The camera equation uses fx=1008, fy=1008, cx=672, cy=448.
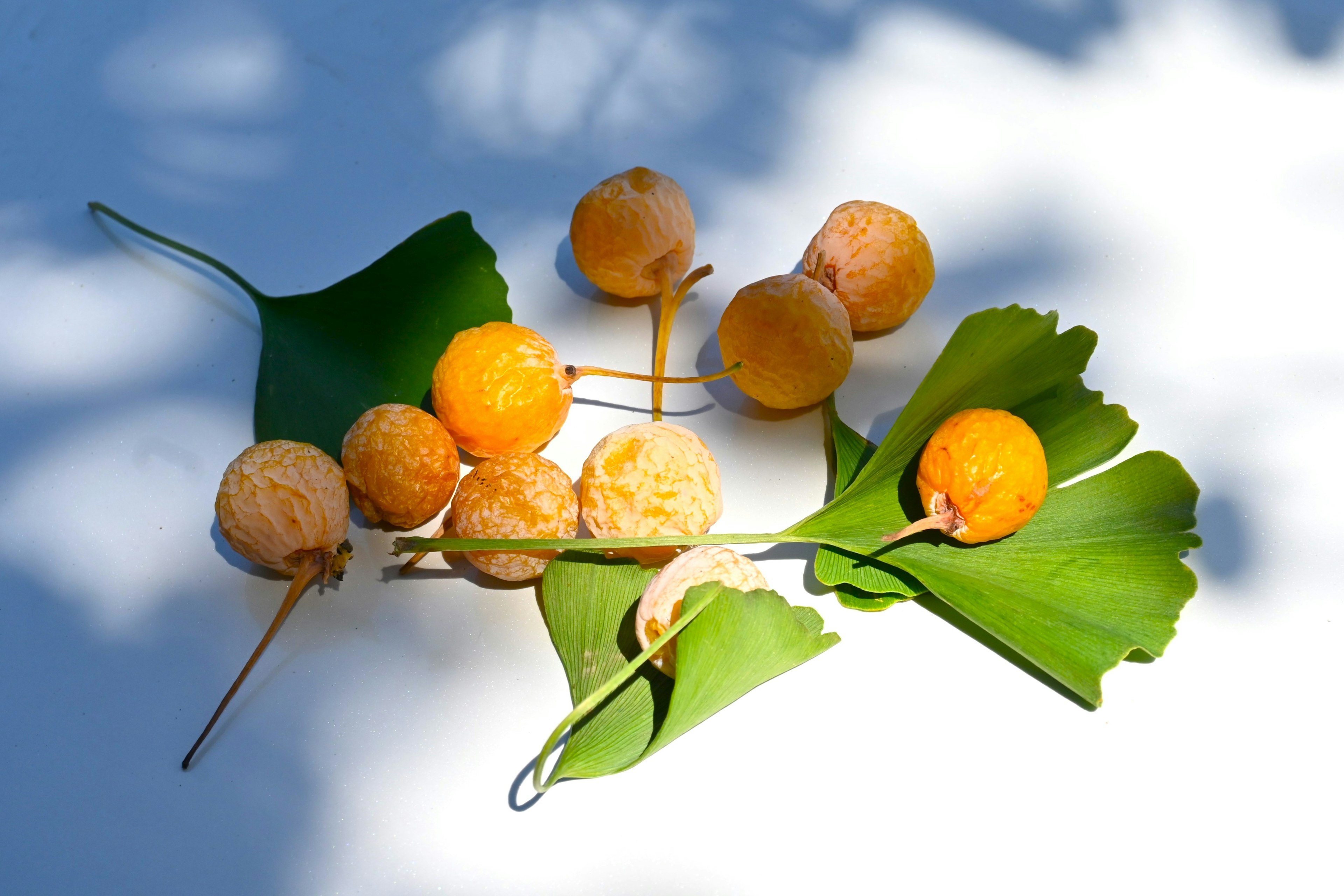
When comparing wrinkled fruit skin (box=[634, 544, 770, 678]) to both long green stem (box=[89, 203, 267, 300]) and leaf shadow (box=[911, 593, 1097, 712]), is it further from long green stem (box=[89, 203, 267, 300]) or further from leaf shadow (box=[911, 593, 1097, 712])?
long green stem (box=[89, 203, 267, 300])

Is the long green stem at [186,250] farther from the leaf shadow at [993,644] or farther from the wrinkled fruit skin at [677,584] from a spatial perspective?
the leaf shadow at [993,644]

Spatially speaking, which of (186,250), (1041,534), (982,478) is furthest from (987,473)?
(186,250)

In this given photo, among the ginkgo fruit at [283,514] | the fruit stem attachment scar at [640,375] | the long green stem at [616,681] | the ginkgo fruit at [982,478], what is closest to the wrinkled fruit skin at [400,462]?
the ginkgo fruit at [283,514]

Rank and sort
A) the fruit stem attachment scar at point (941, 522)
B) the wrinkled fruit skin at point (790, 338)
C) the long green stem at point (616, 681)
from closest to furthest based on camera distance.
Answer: the long green stem at point (616, 681), the fruit stem attachment scar at point (941, 522), the wrinkled fruit skin at point (790, 338)

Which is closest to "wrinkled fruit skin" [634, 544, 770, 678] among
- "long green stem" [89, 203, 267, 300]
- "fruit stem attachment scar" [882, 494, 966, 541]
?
"fruit stem attachment scar" [882, 494, 966, 541]

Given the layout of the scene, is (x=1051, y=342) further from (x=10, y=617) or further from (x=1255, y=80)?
(x=10, y=617)

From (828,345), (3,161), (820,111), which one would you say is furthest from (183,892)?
(820,111)

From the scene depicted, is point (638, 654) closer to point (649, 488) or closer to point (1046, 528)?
point (649, 488)
